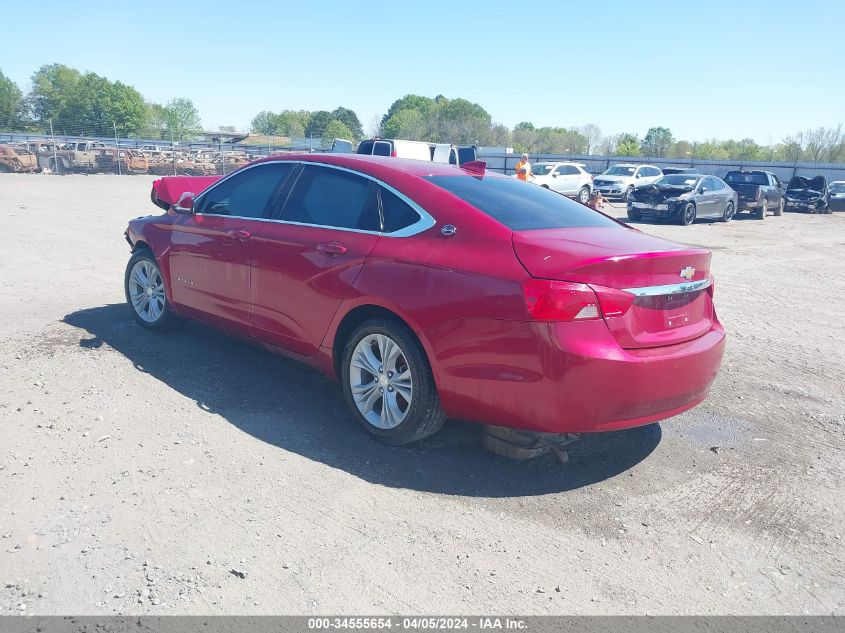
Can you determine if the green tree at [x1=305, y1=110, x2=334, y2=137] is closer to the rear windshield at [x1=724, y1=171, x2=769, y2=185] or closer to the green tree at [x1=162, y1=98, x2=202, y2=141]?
the green tree at [x1=162, y1=98, x2=202, y2=141]

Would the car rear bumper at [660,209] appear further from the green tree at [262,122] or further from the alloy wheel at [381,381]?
the green tree at [262,122]

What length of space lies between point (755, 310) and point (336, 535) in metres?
7.20

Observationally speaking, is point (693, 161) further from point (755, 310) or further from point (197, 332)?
→ point (197, 332)

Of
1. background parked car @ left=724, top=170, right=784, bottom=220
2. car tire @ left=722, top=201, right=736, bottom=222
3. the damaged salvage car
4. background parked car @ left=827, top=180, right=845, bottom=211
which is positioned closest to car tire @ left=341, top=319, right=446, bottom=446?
car tire @ left=722, top=201, right=736, bottom=222

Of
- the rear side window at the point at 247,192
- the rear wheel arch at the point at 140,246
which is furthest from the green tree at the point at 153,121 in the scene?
the rear side window at the point at 247,192

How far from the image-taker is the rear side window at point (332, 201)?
4.50 m

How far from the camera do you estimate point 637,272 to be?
12.1 ft

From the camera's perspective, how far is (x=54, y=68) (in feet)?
387

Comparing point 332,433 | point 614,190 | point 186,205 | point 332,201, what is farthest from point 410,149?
point 332,433

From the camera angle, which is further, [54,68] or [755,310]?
[54,68]

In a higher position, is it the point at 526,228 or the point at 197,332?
the point at 526,228

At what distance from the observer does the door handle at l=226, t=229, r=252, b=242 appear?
16.8ft

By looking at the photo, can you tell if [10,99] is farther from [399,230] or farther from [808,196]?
[399,230]

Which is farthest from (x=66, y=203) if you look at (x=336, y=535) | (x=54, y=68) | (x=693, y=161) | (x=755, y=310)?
(x=54, y=68)
